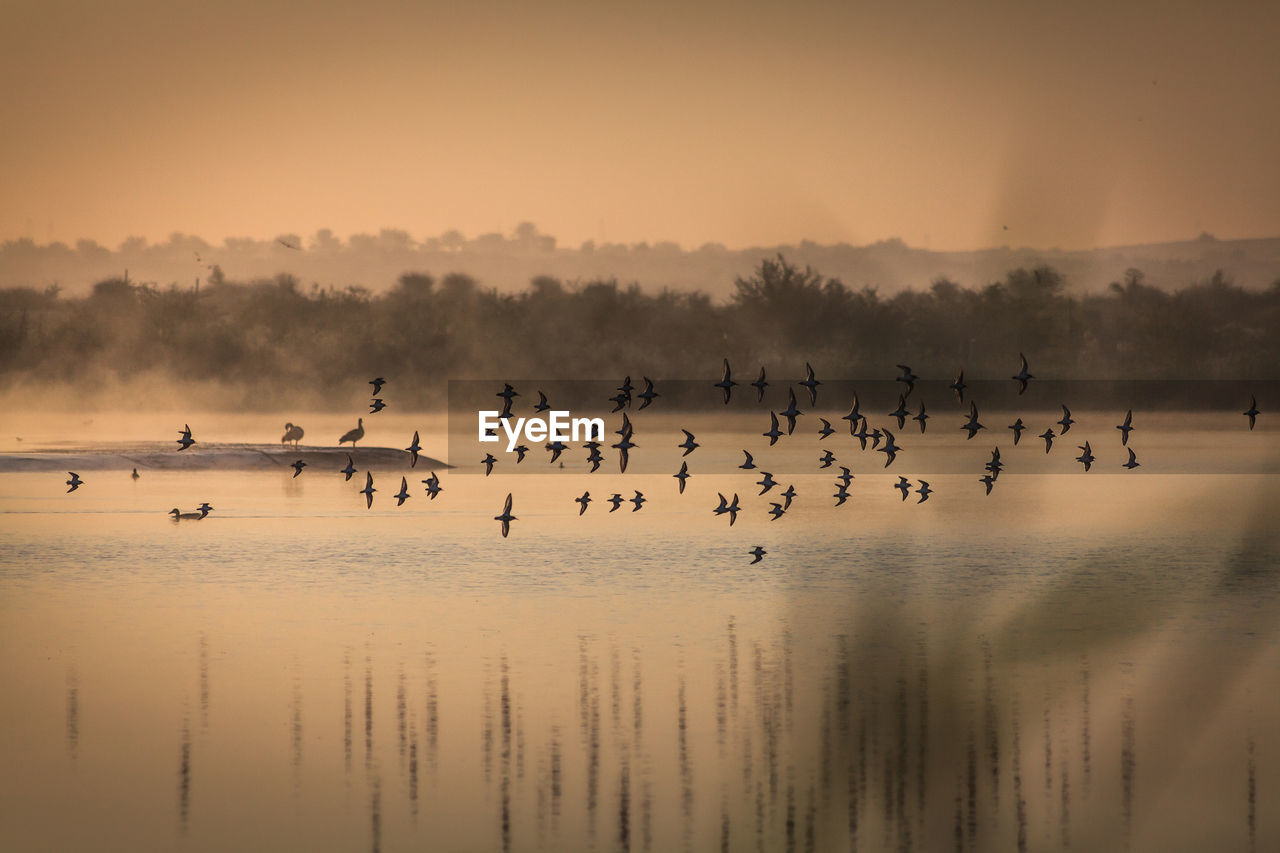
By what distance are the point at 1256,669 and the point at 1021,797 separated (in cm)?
896

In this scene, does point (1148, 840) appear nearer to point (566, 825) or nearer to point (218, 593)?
point (566, 825)

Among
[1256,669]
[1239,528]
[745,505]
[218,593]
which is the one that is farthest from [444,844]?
[745,505]

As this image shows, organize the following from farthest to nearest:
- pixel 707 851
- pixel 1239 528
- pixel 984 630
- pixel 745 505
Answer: pixel 745 505, pixel 1239 528, pixel 984 630, pixel 707 851

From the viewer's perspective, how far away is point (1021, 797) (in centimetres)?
1861

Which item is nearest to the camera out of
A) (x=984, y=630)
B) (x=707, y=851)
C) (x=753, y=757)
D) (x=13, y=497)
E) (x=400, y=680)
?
(x=707, y=851)

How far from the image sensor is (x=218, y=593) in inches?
1375

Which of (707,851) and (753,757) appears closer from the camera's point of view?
(707,851)

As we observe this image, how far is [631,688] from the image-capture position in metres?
23.8

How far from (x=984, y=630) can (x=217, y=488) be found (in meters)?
44.5

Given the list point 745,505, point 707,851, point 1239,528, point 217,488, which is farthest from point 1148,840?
point 217,488

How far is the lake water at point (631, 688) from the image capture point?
58.5ft

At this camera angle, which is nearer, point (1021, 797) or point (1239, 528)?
point (1021, 797)

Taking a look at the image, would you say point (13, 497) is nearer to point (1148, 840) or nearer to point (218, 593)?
point (218, 593)

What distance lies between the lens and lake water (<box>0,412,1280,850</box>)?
58.5 ft
